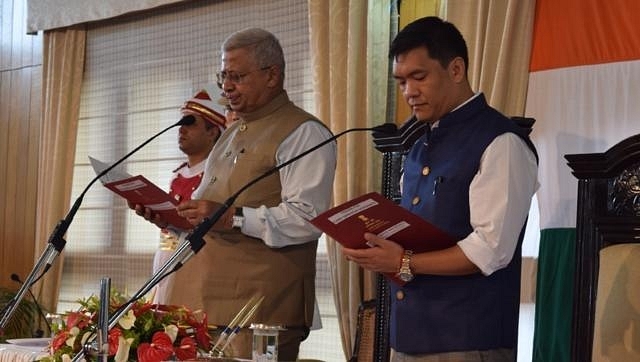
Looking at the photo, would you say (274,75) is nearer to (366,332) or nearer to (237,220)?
(237,220)

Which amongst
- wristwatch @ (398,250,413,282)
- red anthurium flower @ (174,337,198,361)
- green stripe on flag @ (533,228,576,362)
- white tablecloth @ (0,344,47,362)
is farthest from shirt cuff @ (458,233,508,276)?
white tablecloth @ (0,344,47,362)

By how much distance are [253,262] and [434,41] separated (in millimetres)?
959

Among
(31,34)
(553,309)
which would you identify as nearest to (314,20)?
(553,309)

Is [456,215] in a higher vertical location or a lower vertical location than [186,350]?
higher

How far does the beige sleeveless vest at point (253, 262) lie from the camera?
9.36ft

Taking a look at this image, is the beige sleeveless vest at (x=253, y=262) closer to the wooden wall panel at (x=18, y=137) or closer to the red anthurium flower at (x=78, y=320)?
→ the red anthurium flower at (x=78, y=320)

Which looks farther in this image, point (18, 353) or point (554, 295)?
point (554, 295)

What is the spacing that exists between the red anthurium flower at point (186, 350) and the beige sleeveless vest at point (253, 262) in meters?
0.72

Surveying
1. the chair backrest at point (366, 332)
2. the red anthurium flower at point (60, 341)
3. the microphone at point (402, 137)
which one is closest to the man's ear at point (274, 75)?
the microphone at point (402, 137)

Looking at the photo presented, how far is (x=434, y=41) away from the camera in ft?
7.25

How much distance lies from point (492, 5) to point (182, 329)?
2.03 metres

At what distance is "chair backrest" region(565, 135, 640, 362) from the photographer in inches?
89.6

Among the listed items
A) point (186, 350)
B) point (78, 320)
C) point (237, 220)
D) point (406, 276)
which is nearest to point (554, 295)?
point (237, 220)

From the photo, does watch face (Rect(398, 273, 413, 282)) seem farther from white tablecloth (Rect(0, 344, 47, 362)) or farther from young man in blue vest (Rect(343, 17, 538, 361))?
white tablecloth (Rect(0, 344, 47, 362))
